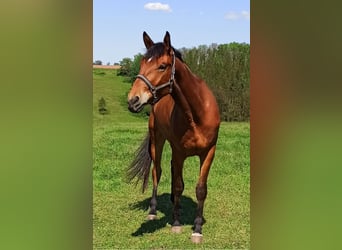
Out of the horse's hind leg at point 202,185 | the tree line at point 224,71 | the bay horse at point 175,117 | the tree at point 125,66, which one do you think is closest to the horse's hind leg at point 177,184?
the bay horse at point 175,117

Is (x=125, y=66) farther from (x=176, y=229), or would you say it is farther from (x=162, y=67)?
(x=176, y=229)

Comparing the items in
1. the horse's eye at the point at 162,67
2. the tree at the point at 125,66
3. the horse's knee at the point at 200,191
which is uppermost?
the tree at the point at 125,66

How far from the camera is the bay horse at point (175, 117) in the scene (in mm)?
1506

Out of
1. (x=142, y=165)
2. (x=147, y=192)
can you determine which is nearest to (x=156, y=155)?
(x=142, y=165)

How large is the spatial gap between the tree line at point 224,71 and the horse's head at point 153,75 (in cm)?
17

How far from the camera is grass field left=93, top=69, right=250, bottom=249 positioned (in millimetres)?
1753

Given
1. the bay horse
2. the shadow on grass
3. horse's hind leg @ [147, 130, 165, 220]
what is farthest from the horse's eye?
the shadow on grass

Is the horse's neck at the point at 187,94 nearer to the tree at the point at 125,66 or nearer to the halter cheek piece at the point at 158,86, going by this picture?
the halter cheek piece at the point at 158,86
